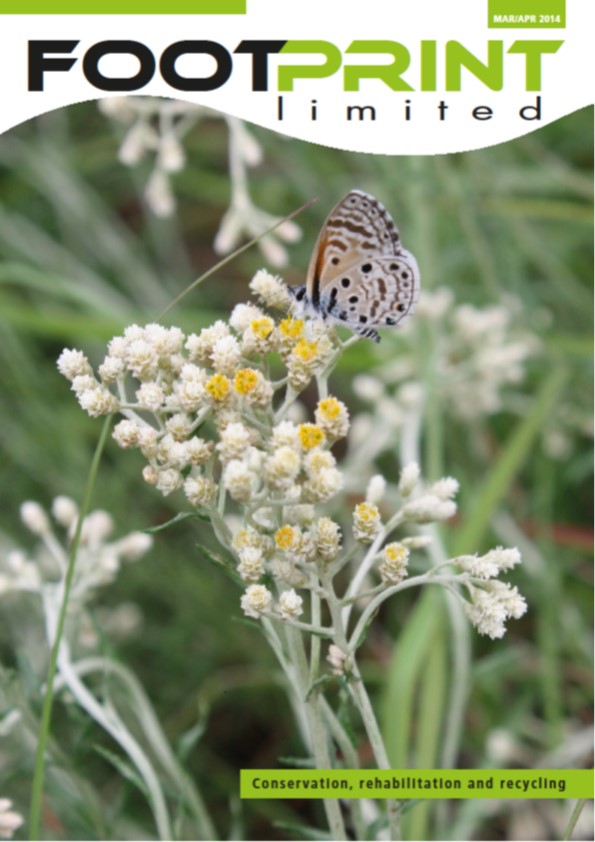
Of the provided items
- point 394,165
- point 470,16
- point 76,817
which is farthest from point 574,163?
point 76,817

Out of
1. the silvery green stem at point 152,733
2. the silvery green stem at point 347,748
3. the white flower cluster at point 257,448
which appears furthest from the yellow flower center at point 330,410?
the silvery green stem at point 152,733

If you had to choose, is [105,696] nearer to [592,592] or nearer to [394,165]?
[592,592]

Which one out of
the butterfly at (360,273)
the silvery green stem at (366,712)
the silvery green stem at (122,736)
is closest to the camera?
the silvery green stem at (366,712)

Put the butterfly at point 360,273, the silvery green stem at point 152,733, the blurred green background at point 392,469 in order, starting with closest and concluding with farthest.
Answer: the butterfly at point 360,273 < the silvery green stem at point 152,733 < the blurred green background at point 392,469

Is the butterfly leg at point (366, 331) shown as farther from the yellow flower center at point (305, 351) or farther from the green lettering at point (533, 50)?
the green lettering at point (533, 50)

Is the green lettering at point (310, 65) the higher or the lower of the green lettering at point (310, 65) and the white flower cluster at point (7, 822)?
the higher

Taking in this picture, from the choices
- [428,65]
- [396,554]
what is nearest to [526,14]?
[428,65]

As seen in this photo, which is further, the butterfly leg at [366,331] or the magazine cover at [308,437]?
the butterfly leg at [366,331]
